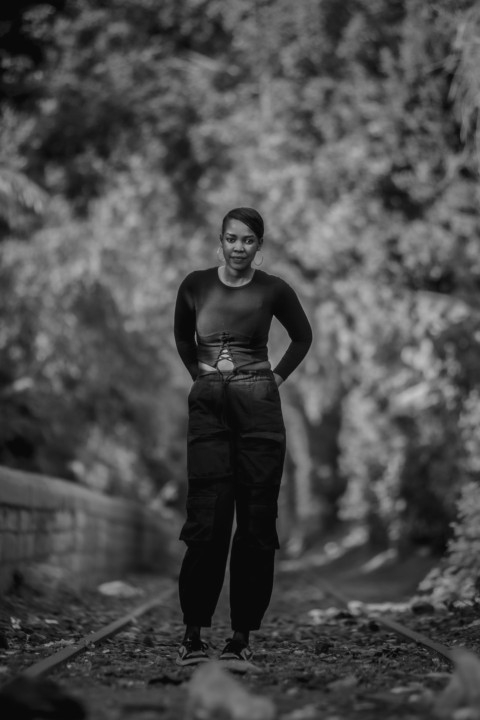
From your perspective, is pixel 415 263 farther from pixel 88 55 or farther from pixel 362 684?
pixel 362 684

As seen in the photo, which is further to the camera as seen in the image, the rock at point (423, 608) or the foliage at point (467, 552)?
the rock at point (423, 608)

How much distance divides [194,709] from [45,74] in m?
15.1

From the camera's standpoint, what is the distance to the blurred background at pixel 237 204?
1357cm

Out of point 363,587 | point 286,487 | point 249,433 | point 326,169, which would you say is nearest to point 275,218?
point 326,169

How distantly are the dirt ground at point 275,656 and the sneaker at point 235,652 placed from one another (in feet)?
0.25

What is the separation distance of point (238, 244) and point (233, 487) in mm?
1256

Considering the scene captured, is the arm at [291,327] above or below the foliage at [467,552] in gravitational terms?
above

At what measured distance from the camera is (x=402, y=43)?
49.0ft

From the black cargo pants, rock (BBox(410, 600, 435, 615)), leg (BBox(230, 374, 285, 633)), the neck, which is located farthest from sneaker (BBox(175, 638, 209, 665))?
rock (BBox(410, 600, 435, 615))

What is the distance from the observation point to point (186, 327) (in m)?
5.49

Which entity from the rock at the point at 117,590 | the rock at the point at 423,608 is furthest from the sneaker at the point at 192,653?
the rock at the point at 117,590

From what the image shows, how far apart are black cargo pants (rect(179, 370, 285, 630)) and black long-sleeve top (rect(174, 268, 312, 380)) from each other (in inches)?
5.8

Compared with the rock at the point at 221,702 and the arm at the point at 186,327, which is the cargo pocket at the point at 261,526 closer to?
the arm at the point at 186,327

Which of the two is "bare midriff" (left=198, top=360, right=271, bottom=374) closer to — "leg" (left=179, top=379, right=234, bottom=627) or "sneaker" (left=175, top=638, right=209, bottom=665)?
"leg" (left=179, top=379, right=234, bottom=627)
